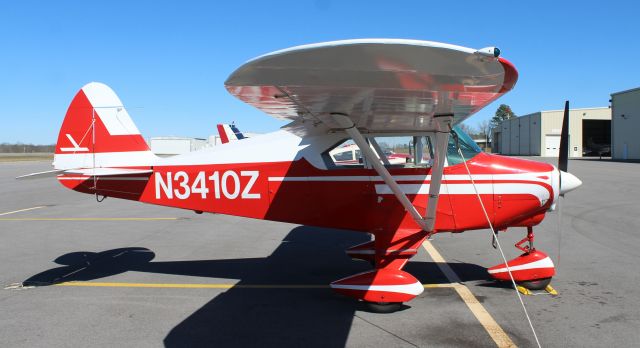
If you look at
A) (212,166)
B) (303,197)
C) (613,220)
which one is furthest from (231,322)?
(613,220)

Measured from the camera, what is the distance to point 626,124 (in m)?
44.4

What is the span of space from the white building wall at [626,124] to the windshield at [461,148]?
156 ft

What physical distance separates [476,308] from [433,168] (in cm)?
151

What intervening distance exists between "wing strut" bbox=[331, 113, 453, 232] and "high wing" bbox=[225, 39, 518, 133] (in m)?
0.11

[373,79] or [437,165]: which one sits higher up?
[373,79]

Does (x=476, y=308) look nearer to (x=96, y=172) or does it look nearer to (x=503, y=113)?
(x=96, y=172)

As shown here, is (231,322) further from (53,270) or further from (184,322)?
(53,270)

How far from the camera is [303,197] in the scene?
17.4ft

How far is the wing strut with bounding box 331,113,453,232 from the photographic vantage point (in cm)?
391

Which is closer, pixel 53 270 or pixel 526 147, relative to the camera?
pixel 53 270

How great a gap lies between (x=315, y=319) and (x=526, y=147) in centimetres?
6873

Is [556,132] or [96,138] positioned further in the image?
[556,132]

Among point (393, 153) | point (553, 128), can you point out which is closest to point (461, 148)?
point (393, 153)

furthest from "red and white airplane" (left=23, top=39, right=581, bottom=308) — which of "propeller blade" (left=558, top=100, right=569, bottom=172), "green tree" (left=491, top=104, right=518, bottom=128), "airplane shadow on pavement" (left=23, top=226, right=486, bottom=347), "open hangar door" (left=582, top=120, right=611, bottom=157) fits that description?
"green tree" (left=491, top=104, right=518, bottom=128)
